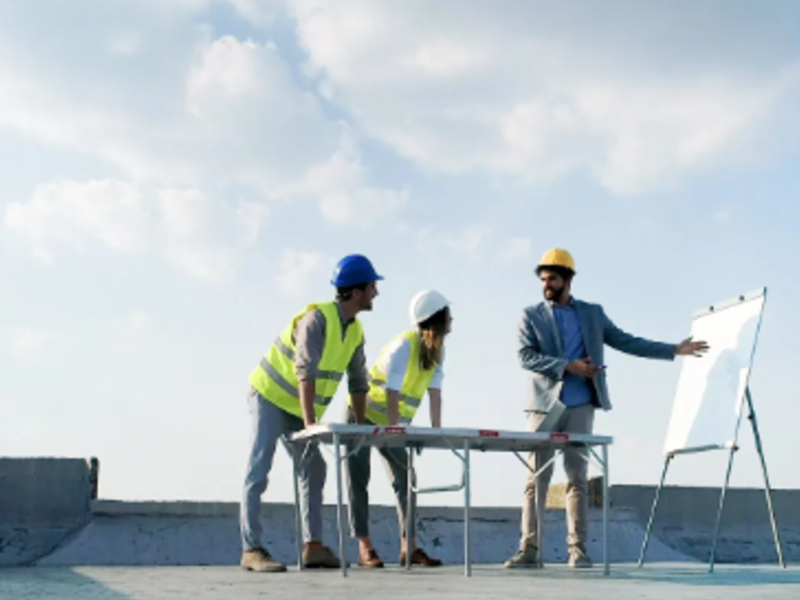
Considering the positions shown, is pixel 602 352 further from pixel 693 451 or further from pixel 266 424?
pixel 266 424

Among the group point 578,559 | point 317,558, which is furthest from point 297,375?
point 578,559

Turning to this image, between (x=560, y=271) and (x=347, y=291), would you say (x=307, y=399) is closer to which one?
(x=347, y=291)

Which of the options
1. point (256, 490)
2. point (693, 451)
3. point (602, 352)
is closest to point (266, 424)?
point (256, 490)

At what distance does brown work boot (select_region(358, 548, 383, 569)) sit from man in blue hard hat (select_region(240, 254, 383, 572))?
329mm

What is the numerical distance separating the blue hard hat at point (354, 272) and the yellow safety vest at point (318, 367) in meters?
0.15

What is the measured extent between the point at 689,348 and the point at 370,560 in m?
2.51

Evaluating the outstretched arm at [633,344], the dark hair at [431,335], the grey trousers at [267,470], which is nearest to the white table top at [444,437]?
the grey trousers at [267,470]

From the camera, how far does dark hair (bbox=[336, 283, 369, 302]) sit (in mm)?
6941

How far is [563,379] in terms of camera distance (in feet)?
24.6

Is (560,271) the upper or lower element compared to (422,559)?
upper

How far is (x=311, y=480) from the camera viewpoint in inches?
286

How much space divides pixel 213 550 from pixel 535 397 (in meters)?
2.88

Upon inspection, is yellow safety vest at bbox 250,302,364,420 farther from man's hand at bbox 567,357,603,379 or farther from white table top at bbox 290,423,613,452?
man's hand at bbox 567,357,603,379

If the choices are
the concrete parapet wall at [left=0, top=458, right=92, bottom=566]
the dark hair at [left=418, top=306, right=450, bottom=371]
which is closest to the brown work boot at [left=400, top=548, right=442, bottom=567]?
the dark hair at [left=418, top=306, right=450, bottom=371]
